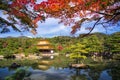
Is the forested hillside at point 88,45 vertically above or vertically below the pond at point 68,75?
above

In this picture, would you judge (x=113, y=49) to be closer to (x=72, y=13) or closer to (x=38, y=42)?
(x=38, y=42)

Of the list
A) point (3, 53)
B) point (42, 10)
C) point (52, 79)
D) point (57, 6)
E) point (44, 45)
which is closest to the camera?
point (57, 6)

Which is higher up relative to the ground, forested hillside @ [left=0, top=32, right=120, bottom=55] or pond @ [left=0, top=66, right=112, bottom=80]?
forested hillside @ [left=0, top=32, right=120, bottom=55]

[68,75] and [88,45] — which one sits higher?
[88,45]

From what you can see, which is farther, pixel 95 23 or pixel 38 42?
pixel 38 42

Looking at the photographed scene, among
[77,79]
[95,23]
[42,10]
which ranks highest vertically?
[42,10]

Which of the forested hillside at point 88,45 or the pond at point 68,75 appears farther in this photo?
the forested hillside at point 88,45

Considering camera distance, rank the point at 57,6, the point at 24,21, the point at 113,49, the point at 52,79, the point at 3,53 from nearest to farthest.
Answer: the point at 57,6 → the point at 24,21 → the point at 52,79 → the point at 113,49 → the point at 3,53

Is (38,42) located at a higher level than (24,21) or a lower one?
higher

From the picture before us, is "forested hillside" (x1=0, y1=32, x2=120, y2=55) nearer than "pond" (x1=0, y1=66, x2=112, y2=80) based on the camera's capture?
No

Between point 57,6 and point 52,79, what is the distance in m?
13.9

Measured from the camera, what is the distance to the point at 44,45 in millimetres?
65688

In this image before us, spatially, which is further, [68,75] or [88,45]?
[88,45]

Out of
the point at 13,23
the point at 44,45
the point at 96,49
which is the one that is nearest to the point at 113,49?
the point at 96,49
